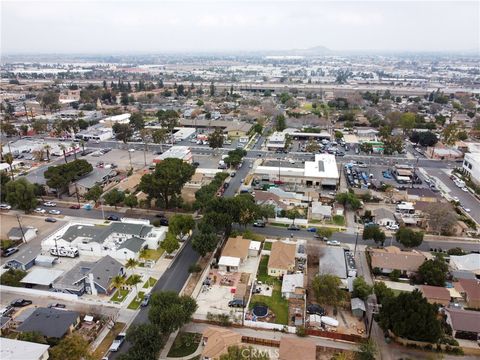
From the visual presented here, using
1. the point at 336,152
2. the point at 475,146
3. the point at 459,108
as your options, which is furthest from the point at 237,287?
the point at 459,108

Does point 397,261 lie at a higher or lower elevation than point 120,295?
higher

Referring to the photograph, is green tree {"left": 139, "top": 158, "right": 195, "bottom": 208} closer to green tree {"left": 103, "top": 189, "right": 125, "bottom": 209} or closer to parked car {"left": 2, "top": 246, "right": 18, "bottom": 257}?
green tree {"left": 103, "top": 189, "right": 125, "bottom": 209}

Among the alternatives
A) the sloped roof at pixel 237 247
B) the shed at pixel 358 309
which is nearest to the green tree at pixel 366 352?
the shed at pixel 358 309

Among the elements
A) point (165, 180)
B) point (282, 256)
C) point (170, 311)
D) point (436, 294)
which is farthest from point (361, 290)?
point (165, 180)

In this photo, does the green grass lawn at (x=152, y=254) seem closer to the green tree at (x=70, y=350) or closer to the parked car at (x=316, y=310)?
the green tree at (x=70, y=350)

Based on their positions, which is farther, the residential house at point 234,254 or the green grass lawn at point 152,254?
the green grass lawn at point 152,254

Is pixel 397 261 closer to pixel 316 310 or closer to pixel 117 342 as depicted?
pixel 316 310

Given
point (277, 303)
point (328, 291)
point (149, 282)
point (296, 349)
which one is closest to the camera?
point (296, 349)
